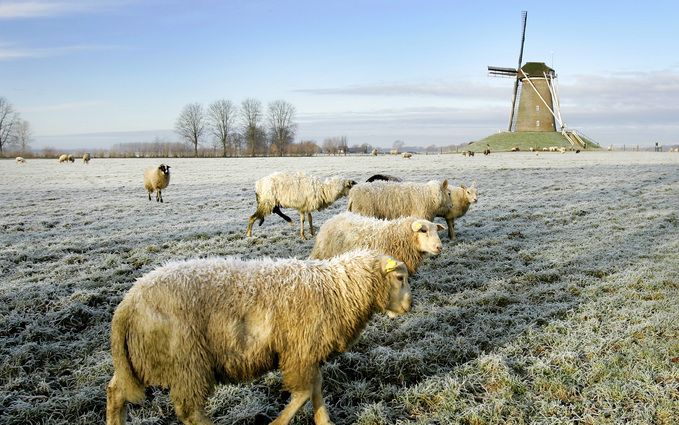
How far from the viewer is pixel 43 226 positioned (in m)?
14.3

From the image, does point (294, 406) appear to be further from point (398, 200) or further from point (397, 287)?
point (398, 200)

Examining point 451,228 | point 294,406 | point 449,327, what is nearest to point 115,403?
point 294,406

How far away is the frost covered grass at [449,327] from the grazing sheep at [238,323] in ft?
2.47

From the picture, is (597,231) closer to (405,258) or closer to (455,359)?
(405,258)

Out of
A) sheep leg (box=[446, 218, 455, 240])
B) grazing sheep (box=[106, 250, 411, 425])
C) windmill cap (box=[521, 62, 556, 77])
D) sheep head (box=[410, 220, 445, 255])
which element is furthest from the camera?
windmill cap (box=[521, 62, 556, 77])

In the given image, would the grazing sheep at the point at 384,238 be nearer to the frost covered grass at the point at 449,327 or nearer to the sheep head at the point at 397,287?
the frost covered grass at the point at 449,327

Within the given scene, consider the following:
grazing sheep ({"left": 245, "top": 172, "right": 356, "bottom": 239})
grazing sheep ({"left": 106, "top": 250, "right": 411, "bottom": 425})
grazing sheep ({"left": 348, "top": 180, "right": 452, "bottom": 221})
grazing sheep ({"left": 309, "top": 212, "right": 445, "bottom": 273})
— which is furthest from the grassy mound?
grazing sheep ({"left": 106, "top": 250, "right": 411, "bottom": 425})

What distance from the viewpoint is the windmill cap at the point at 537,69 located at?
7462 cm

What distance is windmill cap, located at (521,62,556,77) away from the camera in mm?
74625

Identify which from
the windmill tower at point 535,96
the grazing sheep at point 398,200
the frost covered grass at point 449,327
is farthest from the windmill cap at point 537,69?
the grazing sheep at point 398,200

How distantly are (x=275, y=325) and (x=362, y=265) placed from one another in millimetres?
1128

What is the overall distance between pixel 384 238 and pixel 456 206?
5.26 metres

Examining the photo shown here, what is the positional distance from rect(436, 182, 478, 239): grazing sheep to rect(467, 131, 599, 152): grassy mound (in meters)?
64.0

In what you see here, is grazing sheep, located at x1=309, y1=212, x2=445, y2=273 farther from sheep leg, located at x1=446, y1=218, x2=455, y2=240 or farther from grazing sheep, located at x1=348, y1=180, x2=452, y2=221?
sheep leg, located at x1=446, y1=218, x2=455, y2=240
